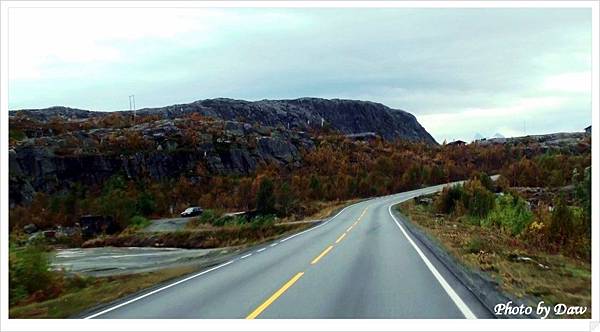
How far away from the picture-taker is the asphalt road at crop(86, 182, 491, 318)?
8.16 metres

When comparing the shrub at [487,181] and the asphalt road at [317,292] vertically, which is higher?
the shrub at [487,181]

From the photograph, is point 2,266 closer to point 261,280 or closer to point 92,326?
point 92,326

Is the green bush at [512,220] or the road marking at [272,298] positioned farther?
the green bush at [512,220]

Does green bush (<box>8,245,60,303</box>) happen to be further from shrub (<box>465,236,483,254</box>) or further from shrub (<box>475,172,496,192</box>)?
shrub (<box>475,172,496,192</box>)

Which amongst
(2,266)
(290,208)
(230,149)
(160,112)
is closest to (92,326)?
(2,266)

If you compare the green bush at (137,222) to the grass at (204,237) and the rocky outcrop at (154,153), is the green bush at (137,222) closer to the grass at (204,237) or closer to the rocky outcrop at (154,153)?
the grass at (204,237)

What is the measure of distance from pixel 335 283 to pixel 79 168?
28.1 metres

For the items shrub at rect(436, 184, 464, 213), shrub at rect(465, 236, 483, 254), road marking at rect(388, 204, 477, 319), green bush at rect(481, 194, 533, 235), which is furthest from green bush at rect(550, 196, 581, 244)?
shrub at rect(436, 184, 464, 213)

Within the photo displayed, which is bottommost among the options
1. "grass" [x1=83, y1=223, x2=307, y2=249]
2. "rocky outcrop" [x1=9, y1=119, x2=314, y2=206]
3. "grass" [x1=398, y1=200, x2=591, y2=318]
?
"grass" [x1=83, y1=223, x2=307, y2=249]

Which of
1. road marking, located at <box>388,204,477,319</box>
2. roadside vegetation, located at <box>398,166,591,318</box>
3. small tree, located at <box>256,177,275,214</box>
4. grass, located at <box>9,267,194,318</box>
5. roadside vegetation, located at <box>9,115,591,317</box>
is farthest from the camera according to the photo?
small tree, located at <box>256,177,275,214</box>

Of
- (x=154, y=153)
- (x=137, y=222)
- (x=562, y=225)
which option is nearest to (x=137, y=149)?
(x=154, y=153)

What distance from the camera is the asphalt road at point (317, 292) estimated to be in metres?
8.16

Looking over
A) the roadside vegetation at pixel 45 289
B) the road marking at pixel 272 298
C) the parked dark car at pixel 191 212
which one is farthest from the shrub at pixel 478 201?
the parked dark car at pixel 191 212

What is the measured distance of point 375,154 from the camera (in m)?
130
